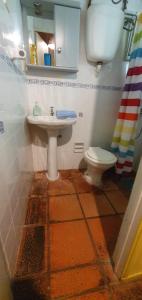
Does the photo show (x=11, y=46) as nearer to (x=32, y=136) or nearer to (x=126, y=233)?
(x=32, y=136)

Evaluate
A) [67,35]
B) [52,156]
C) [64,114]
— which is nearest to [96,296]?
[52,156]

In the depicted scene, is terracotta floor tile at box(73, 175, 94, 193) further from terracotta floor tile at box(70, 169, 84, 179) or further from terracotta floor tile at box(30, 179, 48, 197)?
terracotta floor tile at box(30, 179, 48, 197)

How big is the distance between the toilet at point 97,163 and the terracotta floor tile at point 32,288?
3.34 ft

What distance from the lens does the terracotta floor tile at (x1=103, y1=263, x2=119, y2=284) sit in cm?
87

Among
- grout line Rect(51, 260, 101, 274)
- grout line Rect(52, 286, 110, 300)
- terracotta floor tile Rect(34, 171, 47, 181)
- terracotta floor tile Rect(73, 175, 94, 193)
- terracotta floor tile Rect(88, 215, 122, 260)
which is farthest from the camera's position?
terracotta floor tile Rect(34, 171, 47, 181)

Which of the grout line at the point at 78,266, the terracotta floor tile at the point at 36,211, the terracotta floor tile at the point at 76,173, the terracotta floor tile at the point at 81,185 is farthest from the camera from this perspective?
the terracotta floor tile at the point at 76,173

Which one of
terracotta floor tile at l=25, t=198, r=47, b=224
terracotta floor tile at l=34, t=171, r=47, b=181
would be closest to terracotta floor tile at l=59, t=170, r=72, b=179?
terracotta floor tile at l=34, t=171, r=47, b=181

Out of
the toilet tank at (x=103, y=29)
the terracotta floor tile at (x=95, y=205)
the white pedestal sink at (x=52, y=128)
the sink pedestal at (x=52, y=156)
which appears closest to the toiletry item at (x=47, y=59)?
the toilet tank at (x=103, y=29)

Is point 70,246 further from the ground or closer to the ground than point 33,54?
closer to the ground

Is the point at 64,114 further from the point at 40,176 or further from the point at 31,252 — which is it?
the point at 31,252

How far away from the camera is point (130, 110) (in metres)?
1.56

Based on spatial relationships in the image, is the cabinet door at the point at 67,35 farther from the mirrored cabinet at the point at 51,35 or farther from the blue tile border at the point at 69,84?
the blue tile border at the point at 69,84

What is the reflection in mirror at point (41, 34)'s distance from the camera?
1.38 meters

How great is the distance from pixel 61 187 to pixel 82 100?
1130 mm
